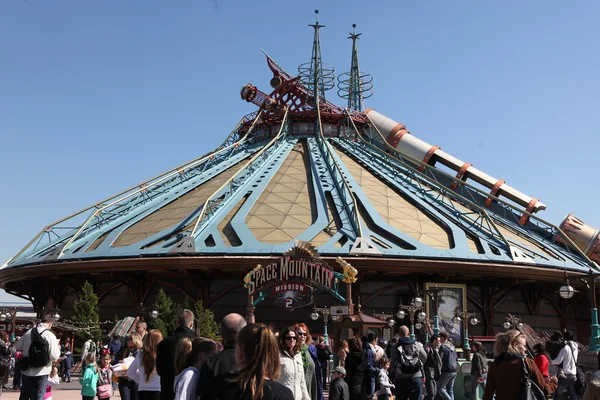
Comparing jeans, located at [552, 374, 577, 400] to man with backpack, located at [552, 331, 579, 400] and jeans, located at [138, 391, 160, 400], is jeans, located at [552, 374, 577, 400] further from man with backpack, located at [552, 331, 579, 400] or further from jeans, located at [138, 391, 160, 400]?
jeans, located at [138, 391, 160, 400]

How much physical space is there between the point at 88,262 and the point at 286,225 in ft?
32.7

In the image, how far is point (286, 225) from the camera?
126 feet

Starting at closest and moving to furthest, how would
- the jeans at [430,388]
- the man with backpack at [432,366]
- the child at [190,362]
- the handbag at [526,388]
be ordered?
the child at [190,362] → the handbag at [526,388] → the man with backpack at [432,366] → the jeans at [430,388]

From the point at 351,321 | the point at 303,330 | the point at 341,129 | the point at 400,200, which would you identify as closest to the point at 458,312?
the point at 400,200

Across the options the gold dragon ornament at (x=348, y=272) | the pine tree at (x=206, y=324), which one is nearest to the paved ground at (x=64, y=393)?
the pine tree at (x=206, y=324)

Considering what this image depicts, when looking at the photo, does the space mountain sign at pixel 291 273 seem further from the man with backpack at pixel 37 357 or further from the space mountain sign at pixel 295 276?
the man with backpack at pixel 37 357

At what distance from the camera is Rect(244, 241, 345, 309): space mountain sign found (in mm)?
32781

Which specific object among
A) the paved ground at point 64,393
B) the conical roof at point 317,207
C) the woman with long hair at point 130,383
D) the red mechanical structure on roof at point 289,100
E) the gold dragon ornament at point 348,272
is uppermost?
the red mechanical structure on roof at point 289,100

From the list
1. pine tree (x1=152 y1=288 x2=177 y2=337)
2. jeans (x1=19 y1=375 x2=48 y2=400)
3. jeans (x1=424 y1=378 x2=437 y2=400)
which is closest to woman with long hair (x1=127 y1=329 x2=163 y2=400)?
jeans (x1=19 y1=375 x2=48 y2=400)

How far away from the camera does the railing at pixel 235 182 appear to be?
38.8m

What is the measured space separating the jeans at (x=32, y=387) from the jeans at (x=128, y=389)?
1.61 meters

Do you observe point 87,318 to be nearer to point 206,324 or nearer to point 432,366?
point 206,324

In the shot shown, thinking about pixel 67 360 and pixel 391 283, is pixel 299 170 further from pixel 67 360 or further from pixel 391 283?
pixel 67 360

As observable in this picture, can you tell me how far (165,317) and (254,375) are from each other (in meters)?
28.7
